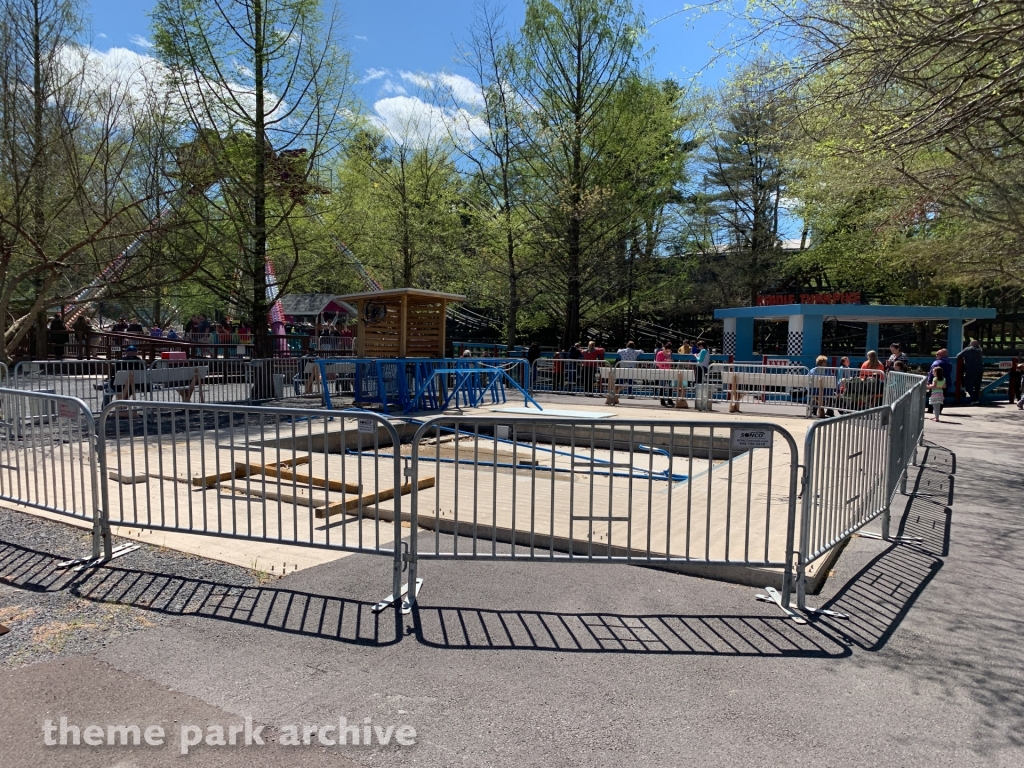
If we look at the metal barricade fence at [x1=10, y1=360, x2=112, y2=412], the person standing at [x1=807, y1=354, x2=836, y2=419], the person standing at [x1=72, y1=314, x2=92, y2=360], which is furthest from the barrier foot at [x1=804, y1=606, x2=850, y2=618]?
the person standing at [x1=72, y1=314, x2=92, y2=360]

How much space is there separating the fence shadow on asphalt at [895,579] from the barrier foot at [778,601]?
11 centimetres

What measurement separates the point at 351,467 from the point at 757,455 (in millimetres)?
5823

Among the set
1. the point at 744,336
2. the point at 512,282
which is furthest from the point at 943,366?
the point at 512,282

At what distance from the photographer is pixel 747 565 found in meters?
4.48

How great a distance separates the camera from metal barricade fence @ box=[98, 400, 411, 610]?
474 centimetres

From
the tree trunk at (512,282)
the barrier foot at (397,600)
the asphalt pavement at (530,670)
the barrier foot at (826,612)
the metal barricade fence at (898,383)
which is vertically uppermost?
the tree trunk at (512,282)

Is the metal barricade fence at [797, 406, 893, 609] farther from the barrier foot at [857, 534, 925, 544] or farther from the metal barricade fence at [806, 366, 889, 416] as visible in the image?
the metal barricade fence at [806, 366, 889, 416]

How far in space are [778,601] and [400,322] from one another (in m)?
12.5

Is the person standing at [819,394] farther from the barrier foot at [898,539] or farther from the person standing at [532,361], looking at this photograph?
the barrier foot at [898,539]

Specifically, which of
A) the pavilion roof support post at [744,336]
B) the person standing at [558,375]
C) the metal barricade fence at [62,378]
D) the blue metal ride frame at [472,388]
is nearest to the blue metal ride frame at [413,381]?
the blue metal ride frame at [472,388]

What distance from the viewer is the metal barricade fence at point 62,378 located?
1275 cm

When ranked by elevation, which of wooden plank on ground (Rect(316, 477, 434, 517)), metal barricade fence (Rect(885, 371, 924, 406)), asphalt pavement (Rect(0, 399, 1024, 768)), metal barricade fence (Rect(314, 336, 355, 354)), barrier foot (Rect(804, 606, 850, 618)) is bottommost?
barrier foot (Rect(804, 606, 850, 618))

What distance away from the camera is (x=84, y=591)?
14.6ft

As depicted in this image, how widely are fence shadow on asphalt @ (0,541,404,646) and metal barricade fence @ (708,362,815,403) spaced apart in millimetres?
13700
